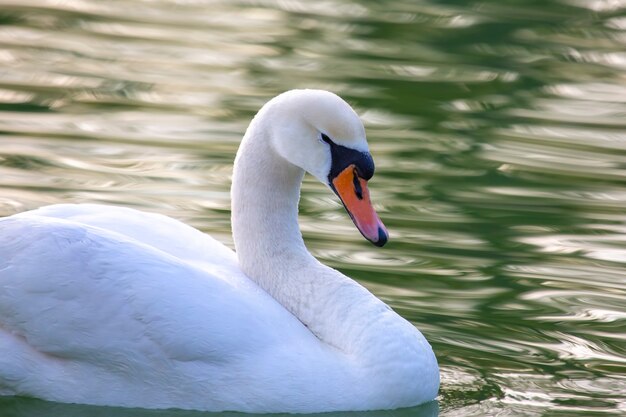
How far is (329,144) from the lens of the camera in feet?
22.7

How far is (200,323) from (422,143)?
505cm

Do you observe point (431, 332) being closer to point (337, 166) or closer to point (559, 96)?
point (337, 166)

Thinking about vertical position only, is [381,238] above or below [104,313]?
above

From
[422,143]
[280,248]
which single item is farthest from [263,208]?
[422,143]

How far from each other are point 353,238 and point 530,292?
1250 mm

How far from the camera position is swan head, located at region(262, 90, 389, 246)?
6.85 meters

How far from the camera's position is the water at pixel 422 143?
7.94 m

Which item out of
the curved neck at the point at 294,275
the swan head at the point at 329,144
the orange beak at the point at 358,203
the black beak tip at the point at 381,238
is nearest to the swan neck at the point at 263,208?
the curved neck at the point at 294,275

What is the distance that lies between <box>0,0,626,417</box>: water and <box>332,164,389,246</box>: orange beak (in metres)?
0.76

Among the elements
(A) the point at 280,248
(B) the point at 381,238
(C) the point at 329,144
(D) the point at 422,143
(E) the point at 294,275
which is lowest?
(D) the point at 422,143

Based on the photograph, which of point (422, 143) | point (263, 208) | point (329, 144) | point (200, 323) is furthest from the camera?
point (422, 143)

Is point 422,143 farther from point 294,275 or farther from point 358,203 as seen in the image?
point 358,203

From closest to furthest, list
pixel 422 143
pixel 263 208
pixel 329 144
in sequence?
pixel 329 144 → pixel 263 208 → pixel 422 143

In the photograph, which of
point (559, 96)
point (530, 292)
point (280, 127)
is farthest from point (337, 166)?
point (559, 96)
